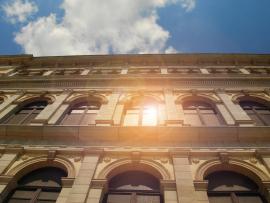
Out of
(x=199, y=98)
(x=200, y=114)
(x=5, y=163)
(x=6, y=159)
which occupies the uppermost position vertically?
(x=199, y=98)

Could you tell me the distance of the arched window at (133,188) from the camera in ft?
24.8

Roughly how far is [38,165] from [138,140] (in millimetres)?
3577

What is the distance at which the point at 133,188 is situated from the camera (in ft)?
26.0

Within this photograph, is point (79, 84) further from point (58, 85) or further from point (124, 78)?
point (124, 78)

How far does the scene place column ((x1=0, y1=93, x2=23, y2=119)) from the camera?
12.4 meters

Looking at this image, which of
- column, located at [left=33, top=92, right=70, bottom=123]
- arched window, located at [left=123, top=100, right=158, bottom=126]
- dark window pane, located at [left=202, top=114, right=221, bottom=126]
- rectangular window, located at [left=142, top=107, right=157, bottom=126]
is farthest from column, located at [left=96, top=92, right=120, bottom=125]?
dark window pane, located at [left=202, top=114, right=221, bottom=126]

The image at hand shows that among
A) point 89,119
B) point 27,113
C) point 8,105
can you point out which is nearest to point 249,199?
point 89,119

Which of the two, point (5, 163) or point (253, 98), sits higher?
point (253, 98)

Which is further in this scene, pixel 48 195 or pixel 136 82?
pixel 136 82

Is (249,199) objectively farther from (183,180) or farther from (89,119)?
(89,119)

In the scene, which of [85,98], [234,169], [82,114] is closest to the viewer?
[234,169]

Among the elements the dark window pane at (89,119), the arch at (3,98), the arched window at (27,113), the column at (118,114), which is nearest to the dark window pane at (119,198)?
the column at (118,114)

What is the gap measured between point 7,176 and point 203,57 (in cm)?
1517

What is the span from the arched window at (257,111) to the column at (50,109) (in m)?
9.14
